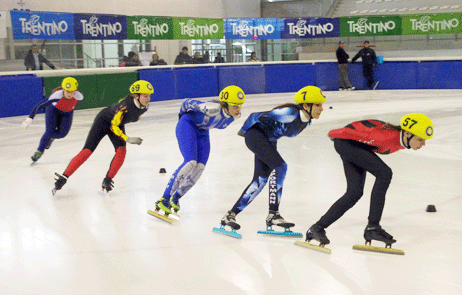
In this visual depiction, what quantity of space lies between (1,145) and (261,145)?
631cm

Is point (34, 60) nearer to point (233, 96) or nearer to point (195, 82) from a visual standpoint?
point (195, 82)

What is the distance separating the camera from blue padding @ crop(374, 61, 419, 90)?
17203mm

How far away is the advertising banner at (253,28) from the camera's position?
17.6m

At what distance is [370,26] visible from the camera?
18.2 meters

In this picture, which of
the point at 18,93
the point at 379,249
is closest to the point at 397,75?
the point at 18,93

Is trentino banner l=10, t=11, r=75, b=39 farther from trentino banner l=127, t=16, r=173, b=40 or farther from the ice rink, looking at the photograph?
the ice rink

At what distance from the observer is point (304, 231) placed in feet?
14.3

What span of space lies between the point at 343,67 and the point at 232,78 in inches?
142

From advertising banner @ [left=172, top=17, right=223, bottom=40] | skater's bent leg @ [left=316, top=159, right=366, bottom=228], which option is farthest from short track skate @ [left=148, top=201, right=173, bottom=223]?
advertising banner @ [left=172, top=17, right=223, bottom=40]

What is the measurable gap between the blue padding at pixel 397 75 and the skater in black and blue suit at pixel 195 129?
13822 mm

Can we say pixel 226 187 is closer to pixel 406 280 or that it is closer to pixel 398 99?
pixel 406 280

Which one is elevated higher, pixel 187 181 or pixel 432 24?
pixel 432 24

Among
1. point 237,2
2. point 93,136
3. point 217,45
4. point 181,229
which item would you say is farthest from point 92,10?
point 181,229

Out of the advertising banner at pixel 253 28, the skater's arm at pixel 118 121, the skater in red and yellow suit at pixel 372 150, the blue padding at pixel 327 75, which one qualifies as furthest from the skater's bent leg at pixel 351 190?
the blue padding at pixel 327 75
